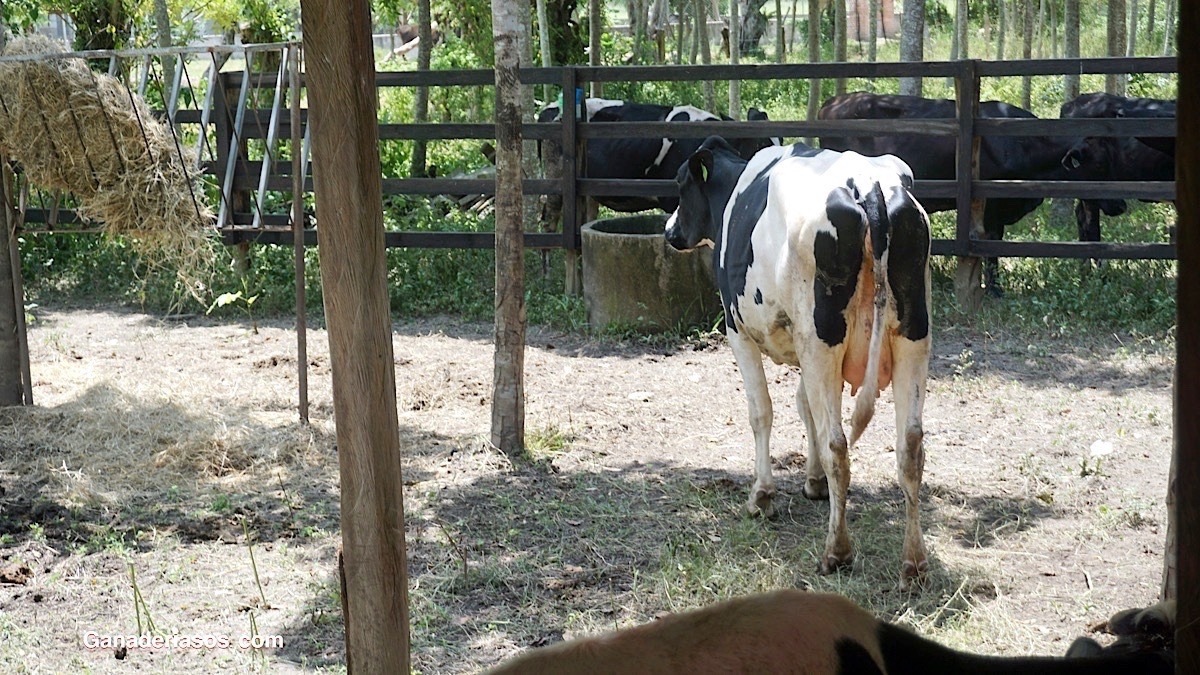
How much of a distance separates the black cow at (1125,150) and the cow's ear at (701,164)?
583cm

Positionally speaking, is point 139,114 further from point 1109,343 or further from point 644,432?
point 1109,343

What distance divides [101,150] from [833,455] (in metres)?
4.67

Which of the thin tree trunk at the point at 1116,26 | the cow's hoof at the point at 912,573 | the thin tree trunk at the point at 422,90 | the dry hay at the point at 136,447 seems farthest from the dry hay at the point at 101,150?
the thin tree trunk at the point at 1116,26

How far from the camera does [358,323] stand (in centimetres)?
291

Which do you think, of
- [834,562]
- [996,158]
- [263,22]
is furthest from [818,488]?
[263,22]

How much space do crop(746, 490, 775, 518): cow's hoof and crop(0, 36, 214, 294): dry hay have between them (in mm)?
3476

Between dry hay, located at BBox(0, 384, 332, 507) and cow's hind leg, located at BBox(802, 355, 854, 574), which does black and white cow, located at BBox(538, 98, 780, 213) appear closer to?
dry hay, located at BBox(0, 384, 332, 507)

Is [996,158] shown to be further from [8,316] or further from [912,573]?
[8,316]

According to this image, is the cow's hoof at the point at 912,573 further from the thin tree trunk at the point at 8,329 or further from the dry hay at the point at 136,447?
the thin tree trunk at the point at 8,329

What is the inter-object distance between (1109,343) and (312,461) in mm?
5988

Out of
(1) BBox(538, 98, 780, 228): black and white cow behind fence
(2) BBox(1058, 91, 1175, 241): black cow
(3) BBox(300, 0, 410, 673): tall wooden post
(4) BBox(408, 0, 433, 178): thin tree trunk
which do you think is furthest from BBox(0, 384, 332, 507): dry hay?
(2) BBox(1058, 91, 1175, 241): black cow

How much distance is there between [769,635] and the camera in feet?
6.70

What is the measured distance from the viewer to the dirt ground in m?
4.80

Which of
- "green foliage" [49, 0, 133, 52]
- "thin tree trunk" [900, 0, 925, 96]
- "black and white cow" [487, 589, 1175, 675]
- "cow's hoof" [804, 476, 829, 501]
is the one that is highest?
"green foliage" [49, 0, 133, 52]
